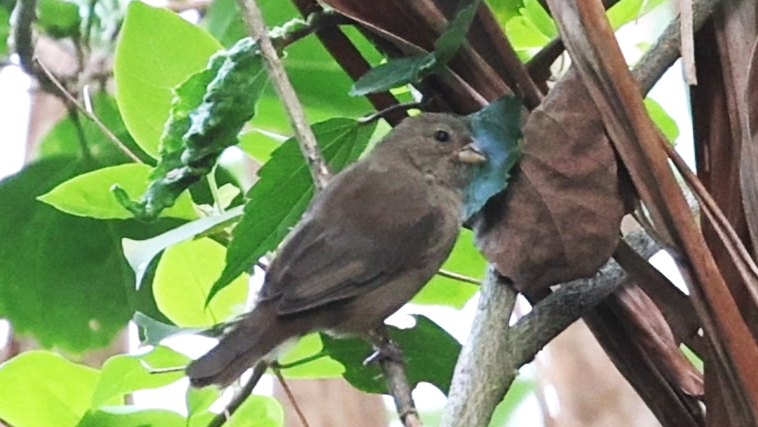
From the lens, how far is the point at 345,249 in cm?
135

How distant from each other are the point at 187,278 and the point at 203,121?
0.79ft

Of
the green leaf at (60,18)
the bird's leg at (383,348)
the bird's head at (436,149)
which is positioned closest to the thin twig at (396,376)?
the bird's leg at (383,348)

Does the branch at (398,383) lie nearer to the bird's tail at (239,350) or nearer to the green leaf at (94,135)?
the bird's tail at (239,350)

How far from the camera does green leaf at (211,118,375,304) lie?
3.10 ft

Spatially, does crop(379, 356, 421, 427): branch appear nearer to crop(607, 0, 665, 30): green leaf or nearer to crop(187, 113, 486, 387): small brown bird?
crop(187, 113, 486, 387): small brown bird

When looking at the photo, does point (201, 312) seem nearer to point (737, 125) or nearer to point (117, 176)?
point (117, 176)

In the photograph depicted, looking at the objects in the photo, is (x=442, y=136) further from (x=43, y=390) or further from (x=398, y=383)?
(x=43, y=390)

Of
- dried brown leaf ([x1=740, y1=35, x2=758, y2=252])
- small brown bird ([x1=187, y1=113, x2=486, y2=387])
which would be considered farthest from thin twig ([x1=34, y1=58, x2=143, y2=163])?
dried brown leaf ([x1=740, y1=35, x2=758, y2=252])

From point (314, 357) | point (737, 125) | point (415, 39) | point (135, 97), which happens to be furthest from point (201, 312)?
point (737, 125)

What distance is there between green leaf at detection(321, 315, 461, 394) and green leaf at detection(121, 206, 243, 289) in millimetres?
223

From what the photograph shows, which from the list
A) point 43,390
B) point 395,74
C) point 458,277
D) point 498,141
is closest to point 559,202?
point 498,141

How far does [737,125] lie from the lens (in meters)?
0.75

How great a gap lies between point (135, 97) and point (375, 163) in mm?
454

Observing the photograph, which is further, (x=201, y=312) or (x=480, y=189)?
(x=201, y=312)
